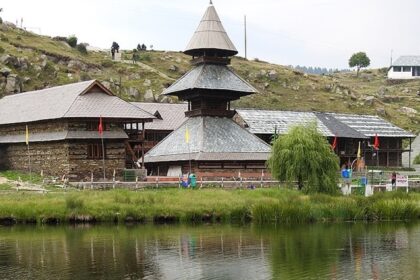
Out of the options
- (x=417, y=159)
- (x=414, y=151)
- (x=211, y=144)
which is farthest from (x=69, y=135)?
(x=414, y=151)

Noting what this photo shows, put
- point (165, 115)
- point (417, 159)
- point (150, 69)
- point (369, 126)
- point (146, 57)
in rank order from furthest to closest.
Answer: point (146, 57), point (150, 69), point (417, 159), point (369, 126), point (165, 115)

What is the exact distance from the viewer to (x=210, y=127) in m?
70.2

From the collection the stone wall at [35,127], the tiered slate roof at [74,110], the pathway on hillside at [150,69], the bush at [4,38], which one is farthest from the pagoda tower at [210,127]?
the bush at [4,38]

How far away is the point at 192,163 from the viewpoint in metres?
67.1

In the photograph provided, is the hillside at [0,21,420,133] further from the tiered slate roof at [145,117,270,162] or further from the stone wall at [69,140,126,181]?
the tiered slate roof at [145,117,270,162]

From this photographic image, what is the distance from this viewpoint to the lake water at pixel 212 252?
104 feet

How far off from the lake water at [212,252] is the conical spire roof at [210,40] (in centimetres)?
3017

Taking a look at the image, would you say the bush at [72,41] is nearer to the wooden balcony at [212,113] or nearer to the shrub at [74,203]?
the wooden balcony at [212,113]

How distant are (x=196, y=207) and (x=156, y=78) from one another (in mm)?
81107

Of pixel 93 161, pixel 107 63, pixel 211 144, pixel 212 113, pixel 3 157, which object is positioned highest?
pixel 107 63

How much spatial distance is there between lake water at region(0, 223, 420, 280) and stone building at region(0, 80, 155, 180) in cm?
2046

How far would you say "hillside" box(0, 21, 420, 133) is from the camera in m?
110

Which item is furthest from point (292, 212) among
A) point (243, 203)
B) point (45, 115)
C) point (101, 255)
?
point (45, 115)

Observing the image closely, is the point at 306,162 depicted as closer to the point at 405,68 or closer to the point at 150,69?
the point at 150,69
